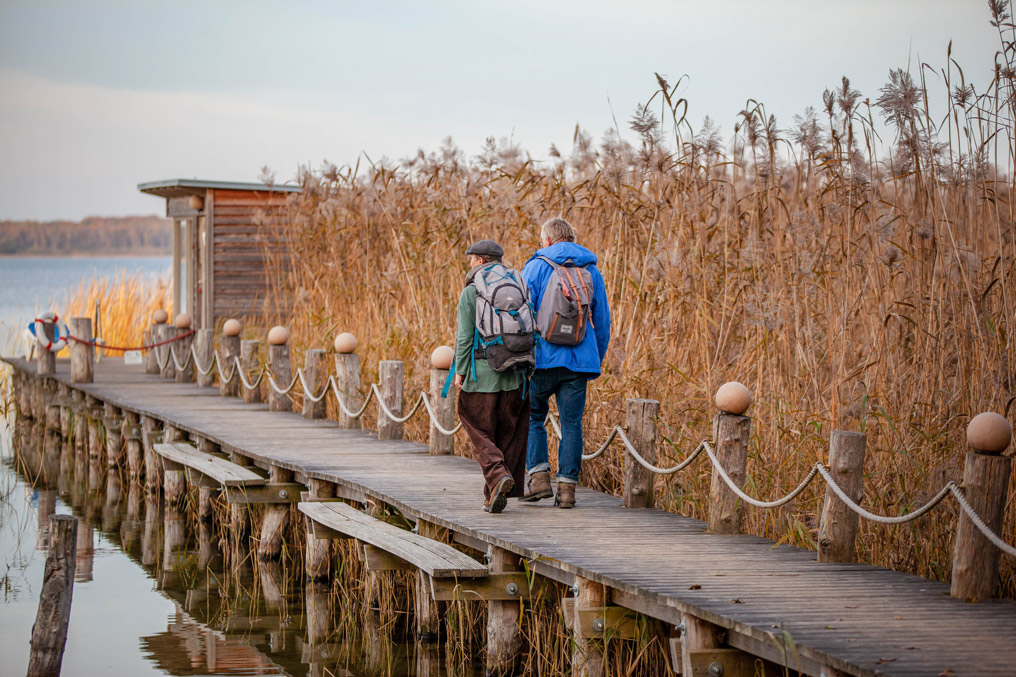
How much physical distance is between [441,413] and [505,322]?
8.59ft

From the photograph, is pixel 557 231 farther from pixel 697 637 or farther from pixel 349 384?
pixel 349 384

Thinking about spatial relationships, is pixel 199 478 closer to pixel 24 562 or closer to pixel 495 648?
pixel 24 562

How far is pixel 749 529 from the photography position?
616 centimetres

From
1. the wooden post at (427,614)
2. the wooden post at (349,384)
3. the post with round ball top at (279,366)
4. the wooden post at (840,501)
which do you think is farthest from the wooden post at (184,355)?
the wooden post at (840,501)

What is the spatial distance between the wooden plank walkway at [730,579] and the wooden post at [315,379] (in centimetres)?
226

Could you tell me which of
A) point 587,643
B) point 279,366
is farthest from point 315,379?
point 587,643

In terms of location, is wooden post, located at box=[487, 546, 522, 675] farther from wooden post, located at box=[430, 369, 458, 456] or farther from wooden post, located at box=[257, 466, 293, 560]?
wooden post, located at box=[257, 466, 293, 560]

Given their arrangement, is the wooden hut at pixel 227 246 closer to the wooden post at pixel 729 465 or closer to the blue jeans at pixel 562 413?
the blue jeans at pixel 562 413

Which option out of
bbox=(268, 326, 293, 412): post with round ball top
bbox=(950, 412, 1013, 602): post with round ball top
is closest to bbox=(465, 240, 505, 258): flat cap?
bbox=(950, 412, 1013, 602): post with round ball top

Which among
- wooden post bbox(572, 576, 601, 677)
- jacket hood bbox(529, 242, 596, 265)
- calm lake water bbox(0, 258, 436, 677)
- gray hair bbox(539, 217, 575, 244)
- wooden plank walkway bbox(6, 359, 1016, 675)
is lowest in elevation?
calm lake water bbox(0, 258, 436, 677)

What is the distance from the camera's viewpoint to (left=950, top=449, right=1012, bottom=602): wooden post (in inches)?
177

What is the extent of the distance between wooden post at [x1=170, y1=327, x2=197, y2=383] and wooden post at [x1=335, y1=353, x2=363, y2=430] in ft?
16.1

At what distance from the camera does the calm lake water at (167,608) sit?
710 cm

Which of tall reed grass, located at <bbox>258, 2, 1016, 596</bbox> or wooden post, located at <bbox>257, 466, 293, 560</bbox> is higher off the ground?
tall reed grass, located at <bbox>258, 2, 1016, 596</bbox>
